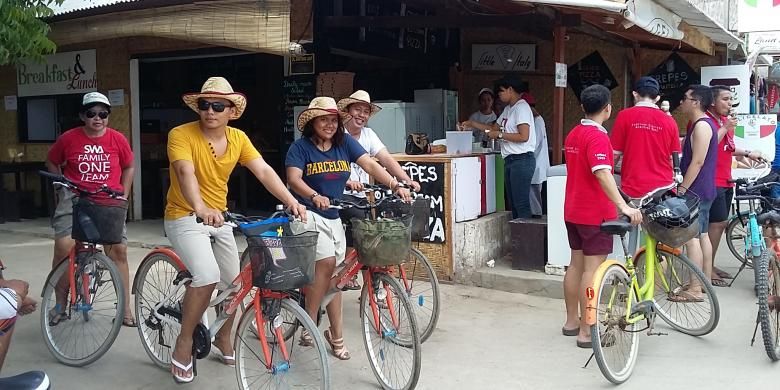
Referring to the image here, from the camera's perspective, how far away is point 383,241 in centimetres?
422

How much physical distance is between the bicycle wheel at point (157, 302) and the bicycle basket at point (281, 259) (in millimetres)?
1047

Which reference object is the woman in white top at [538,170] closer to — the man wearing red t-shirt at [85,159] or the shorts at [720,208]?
the shorts at [720,208]

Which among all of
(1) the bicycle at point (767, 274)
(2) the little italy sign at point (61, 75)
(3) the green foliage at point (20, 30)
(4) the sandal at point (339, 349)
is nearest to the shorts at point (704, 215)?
(1) the bicycle at point (767, 274)

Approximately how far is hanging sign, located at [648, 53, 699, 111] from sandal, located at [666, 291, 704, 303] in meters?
6.24

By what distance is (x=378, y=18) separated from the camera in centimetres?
863

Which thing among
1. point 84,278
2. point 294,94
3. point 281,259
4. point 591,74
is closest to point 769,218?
point 281,259

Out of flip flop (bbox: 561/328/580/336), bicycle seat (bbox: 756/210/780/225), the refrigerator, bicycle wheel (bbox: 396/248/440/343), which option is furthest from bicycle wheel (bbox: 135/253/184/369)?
the refrigerator

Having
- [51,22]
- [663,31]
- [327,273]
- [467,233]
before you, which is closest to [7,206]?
[51,22]

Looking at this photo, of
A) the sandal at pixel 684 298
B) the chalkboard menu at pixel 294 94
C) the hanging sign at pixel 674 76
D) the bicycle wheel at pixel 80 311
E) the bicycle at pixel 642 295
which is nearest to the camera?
the bicycle at pixel 642 295

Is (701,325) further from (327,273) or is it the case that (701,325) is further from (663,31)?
(663,31)

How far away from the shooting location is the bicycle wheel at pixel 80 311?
4770 mm

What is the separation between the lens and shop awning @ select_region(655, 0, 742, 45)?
25.7ft

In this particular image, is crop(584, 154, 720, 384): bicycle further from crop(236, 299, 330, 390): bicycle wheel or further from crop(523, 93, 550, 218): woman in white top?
crop(523, 93, 550, 218): woman in white top

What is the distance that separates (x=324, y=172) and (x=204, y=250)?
97 cm
